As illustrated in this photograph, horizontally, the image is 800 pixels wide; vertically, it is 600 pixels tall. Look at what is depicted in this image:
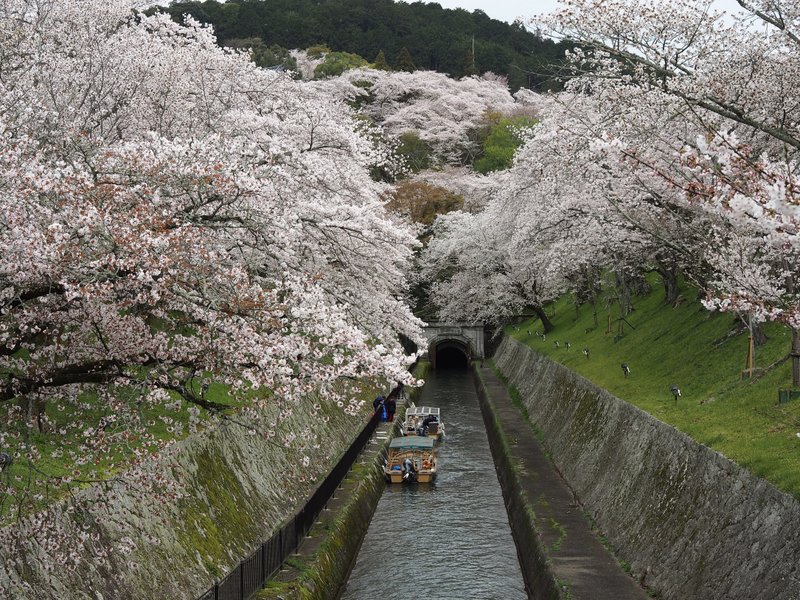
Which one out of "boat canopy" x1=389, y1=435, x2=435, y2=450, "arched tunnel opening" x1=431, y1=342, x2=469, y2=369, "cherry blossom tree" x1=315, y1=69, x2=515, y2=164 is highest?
"cherry blossom tree" x1=315, y1=69, x2=515, y2=164

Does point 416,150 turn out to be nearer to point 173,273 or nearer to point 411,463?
point 411,463

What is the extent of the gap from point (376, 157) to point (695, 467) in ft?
32.8

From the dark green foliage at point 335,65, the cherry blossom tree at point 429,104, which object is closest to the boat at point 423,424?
the cherry blossom tree at point 429,104

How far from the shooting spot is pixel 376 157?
18.4m

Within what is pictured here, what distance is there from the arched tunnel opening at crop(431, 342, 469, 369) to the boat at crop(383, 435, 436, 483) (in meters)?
41.9

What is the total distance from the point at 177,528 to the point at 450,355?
2605 inches

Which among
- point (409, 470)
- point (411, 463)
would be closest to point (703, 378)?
point (411, 463)

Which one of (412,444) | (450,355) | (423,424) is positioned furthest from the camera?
(450,355)

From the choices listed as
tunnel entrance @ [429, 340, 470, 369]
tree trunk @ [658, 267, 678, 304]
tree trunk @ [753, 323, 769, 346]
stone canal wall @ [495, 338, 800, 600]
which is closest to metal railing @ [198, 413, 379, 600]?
stone canal wall @ [495, 338, 800, 600]

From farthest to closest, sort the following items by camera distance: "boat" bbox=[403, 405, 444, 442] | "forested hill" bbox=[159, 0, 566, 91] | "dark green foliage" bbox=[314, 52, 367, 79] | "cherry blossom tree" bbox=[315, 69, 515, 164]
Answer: "forested hill" bbox=[159, 0, 566, 91] → "dark green foliage" bbox=[314, 52, 367, 79] → "cherry blossom tree" bbox=[315, 69, 515, 164] → "boat" bbox=[403, 405, 444, 442]

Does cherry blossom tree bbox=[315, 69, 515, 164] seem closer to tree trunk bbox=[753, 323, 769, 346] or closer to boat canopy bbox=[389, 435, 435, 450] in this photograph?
boat canopy bbox=[389, 435, 435, 450]

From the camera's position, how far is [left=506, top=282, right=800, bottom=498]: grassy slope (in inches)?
511

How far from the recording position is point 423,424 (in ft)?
116

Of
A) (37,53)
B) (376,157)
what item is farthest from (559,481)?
(37,53)
